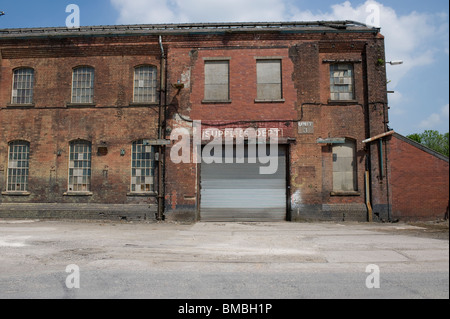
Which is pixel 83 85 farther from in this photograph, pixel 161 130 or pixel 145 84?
pixel 161 130

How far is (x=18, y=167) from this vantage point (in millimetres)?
14656

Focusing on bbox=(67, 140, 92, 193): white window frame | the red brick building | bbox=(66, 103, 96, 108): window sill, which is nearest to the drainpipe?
the red brick building

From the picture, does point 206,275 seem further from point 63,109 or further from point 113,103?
point 63,109

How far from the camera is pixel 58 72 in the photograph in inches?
584

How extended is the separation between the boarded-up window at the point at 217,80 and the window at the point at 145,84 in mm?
2292

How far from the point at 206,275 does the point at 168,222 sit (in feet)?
27.6

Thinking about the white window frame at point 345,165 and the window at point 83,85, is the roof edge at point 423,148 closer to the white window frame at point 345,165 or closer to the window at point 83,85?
the white window frame at point 345,165

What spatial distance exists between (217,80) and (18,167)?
9.27m

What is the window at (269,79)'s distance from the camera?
1423cm

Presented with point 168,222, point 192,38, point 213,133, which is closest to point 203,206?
point 168,222

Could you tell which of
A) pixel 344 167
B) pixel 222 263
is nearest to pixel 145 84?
pixel 344 167

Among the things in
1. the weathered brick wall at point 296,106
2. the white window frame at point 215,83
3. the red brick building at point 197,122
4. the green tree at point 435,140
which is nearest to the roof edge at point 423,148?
the red brick building at point 197,122

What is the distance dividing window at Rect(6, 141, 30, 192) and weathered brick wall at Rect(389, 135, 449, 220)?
49.7 ft
